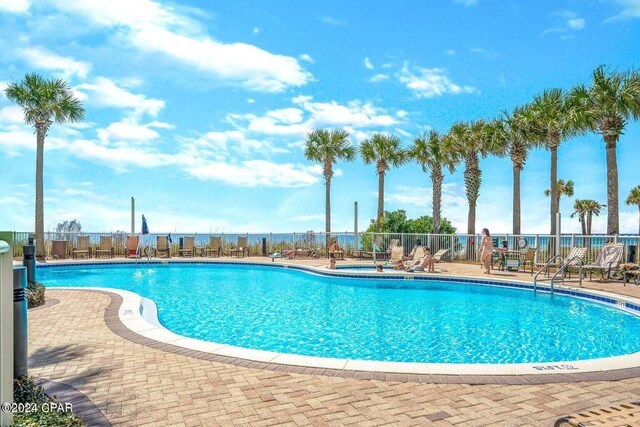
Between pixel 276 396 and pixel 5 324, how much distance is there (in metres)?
2.02

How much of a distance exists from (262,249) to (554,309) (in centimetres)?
1453

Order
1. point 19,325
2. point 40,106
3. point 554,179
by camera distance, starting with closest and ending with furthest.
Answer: point 19,325, point 40,106, point 554,179

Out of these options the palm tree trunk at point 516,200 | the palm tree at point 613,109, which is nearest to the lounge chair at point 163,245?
the palm tree trunk at point 516,200

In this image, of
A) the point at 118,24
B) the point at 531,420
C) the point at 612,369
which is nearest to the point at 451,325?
the point at 612,369

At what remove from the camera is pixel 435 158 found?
78.3 ft

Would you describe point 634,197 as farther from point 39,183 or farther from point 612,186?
point 39,183

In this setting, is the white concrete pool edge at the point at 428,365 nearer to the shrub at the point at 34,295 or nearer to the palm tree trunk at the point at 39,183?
the shrub at the point at 34,295

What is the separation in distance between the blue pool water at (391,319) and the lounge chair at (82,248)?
580 cm

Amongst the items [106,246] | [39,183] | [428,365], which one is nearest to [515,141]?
[106,246]

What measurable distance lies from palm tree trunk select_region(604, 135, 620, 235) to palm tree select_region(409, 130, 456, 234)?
26.5ft

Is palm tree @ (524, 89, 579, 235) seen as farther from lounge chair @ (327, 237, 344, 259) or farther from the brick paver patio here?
the brick paver patio

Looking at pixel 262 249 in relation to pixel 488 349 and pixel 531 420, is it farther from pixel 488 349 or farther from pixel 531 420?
pixel 531 420

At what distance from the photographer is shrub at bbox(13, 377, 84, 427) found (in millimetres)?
2402

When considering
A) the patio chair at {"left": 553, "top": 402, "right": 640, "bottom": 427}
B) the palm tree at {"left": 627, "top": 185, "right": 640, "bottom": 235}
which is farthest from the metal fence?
the palm tree at {"left": 627, "top": 185, "right": 640, "bottom": 235}
